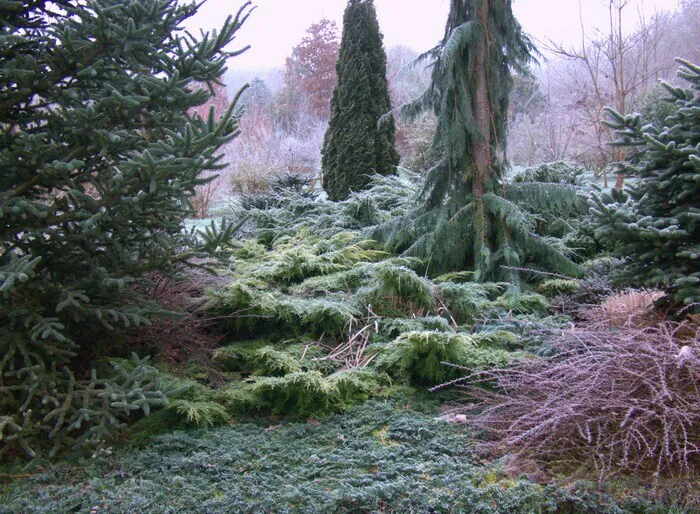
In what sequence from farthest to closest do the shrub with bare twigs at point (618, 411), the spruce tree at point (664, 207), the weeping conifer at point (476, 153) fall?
1. the weeping conifer at point (476, 153)
2. the spruce tree at point (664, 207)
3. the shrub with bare twigs at point (618, 411)

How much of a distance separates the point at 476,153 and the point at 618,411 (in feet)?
10.5

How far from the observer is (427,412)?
3094 mm

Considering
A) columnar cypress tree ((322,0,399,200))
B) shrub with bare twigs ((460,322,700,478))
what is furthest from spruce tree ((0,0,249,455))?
columnar cypress tree ((322,0,399,200))

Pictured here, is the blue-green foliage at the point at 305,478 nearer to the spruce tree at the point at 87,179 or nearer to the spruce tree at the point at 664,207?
the spruce tree at the point at 87,179

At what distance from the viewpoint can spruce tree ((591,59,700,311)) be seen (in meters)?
2.91

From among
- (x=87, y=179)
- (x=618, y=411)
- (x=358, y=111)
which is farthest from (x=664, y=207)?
(x=358, y=111)

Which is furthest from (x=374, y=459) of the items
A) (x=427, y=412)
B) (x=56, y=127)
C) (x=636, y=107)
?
(x=636, y=107)

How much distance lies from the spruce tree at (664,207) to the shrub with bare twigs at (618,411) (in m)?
0.41

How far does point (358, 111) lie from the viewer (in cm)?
925

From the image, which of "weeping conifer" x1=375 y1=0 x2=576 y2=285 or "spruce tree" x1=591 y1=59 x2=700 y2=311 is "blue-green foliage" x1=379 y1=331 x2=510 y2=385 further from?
"weeping conifer" x1=375 y1=0 x2=576 y2=285

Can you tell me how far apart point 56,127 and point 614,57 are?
10.5m

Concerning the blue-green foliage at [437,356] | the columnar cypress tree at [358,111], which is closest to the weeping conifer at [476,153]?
the blue-green foliage at [437,356]

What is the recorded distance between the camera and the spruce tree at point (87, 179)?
2.60m

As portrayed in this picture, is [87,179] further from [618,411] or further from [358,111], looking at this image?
[358,111]
